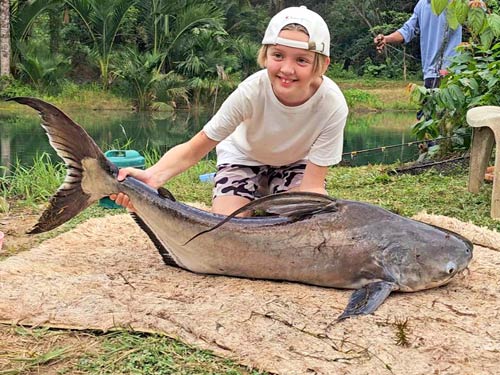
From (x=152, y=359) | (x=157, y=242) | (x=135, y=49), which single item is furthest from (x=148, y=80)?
(x=152, y=359)

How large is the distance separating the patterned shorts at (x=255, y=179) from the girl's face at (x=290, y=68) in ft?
1.80

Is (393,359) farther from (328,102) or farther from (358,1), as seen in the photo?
(358,1)

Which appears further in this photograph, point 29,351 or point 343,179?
point 343,179

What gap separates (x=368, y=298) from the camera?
2.56 m

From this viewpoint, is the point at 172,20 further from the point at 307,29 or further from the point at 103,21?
the point at 307,29

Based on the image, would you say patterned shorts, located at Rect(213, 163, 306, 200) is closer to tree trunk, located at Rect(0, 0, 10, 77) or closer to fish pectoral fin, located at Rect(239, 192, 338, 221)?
fish pectoral fin, located at Rect(239, 192, 338, 221)

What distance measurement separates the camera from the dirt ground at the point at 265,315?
2.21 m

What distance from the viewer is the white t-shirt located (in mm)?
3242

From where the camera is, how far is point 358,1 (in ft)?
100

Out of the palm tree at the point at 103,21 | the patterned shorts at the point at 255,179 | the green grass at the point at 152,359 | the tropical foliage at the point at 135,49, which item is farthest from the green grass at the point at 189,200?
the palm tree at the point at 103,21

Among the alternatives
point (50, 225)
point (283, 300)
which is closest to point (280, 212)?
point (283, 300)

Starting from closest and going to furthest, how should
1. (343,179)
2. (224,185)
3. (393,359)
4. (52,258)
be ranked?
(393,359) → (52,258) → (224,185) → (343,179)

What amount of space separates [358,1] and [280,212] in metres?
29.4

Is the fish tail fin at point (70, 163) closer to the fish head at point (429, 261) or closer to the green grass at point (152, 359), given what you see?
the green grass at point (152, 359)
